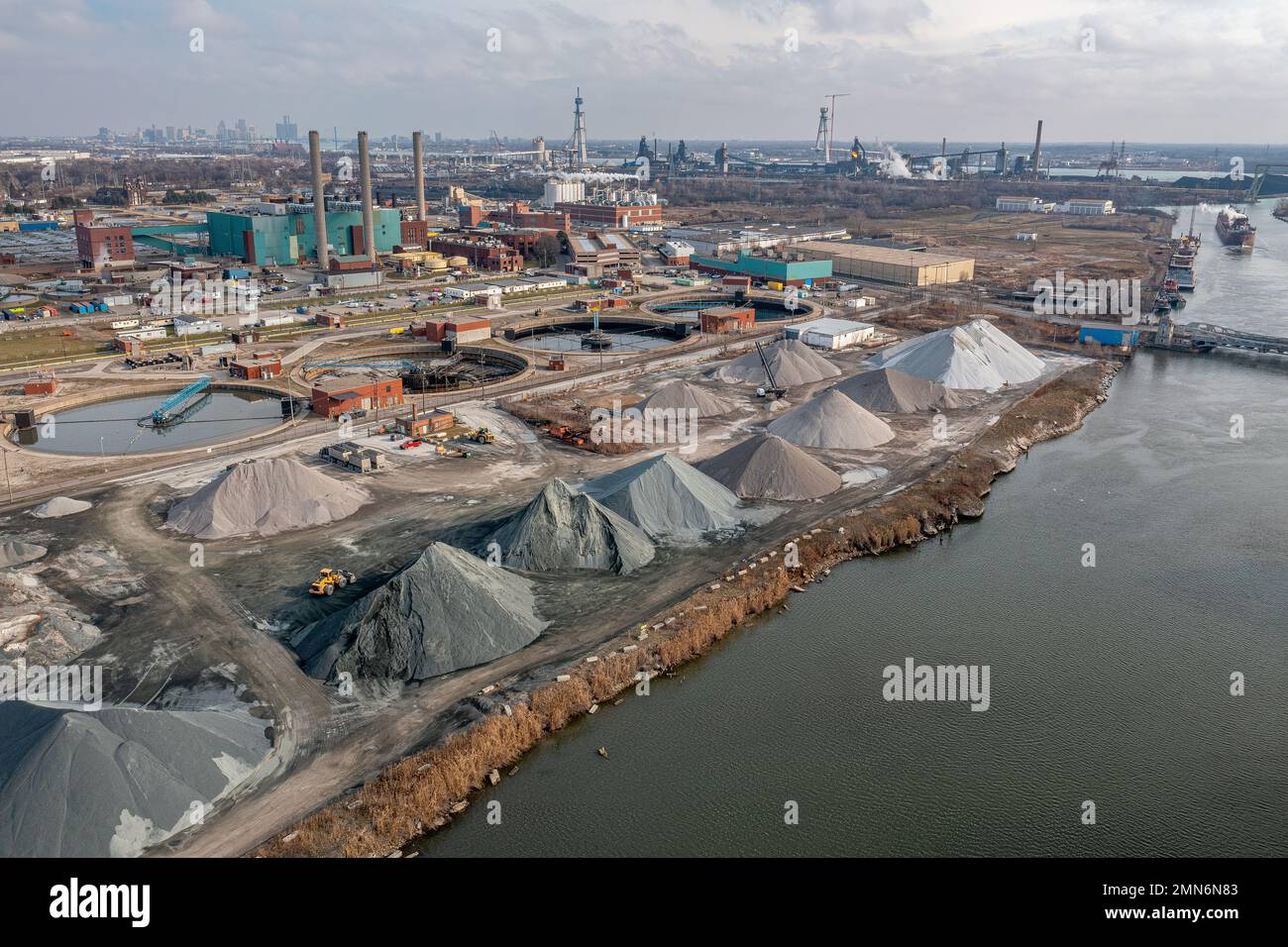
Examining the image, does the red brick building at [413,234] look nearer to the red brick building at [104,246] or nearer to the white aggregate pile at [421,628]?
the red brick building at [104,246]

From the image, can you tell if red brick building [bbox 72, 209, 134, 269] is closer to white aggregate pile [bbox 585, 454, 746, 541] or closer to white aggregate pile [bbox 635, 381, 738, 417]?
white aggregate pile [bbox 635, 381, 738, 417]

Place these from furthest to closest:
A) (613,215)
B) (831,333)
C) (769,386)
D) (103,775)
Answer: (613,215)
(831,333)
(769,386)
(103,775)

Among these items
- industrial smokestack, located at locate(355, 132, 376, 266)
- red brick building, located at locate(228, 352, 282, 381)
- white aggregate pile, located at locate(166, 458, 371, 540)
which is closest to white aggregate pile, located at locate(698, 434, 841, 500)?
white aggregate pile, located at locate(166, 458, 371, 540)

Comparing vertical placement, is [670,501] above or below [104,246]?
below

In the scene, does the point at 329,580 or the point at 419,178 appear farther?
the point at 419,178

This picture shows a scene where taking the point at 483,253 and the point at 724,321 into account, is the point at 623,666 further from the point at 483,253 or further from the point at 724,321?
the point at 483,253

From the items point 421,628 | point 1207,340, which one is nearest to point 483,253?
point 1207,340

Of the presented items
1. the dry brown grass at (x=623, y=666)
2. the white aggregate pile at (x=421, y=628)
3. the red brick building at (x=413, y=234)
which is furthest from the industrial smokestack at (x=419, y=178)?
the white aggregate pile at (x=421, y=628)
